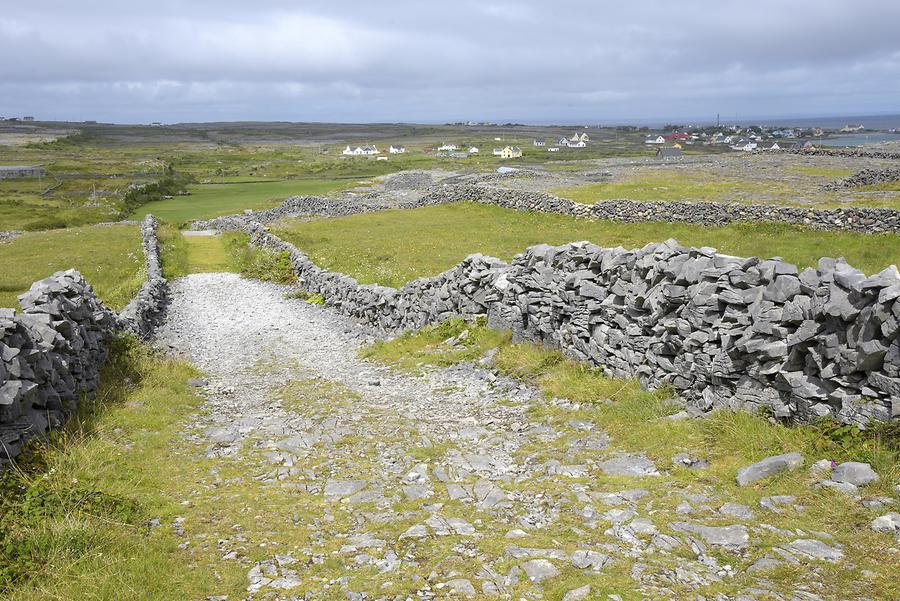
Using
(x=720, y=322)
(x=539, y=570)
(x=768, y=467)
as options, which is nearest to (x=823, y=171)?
(x=720, y=322)

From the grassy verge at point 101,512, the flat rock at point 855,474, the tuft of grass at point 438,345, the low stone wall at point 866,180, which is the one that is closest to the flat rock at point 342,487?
the grassy verge at point 101,512

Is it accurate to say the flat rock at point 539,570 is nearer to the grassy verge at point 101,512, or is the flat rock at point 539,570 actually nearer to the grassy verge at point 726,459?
the grassy verge at point 726,459

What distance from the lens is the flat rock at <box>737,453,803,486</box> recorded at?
8391mm

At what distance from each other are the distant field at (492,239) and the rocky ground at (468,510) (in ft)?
46.2

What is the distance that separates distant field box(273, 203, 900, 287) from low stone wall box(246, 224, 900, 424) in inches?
472

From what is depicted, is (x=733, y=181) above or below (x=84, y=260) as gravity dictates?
above

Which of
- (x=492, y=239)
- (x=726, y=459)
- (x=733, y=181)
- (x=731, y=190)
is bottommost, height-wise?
(x=726, y=459)

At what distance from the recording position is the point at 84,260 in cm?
3819

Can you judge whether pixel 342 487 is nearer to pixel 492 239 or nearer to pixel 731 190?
pixel 492 239

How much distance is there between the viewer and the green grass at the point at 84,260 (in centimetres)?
2911

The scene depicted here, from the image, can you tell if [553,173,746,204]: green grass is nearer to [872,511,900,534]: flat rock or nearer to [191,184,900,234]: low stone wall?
[191,184,900,234]: low stone wall

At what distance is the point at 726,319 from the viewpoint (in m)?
10.4

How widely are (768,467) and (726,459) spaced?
759mm

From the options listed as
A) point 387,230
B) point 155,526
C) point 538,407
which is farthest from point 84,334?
point 387,230
